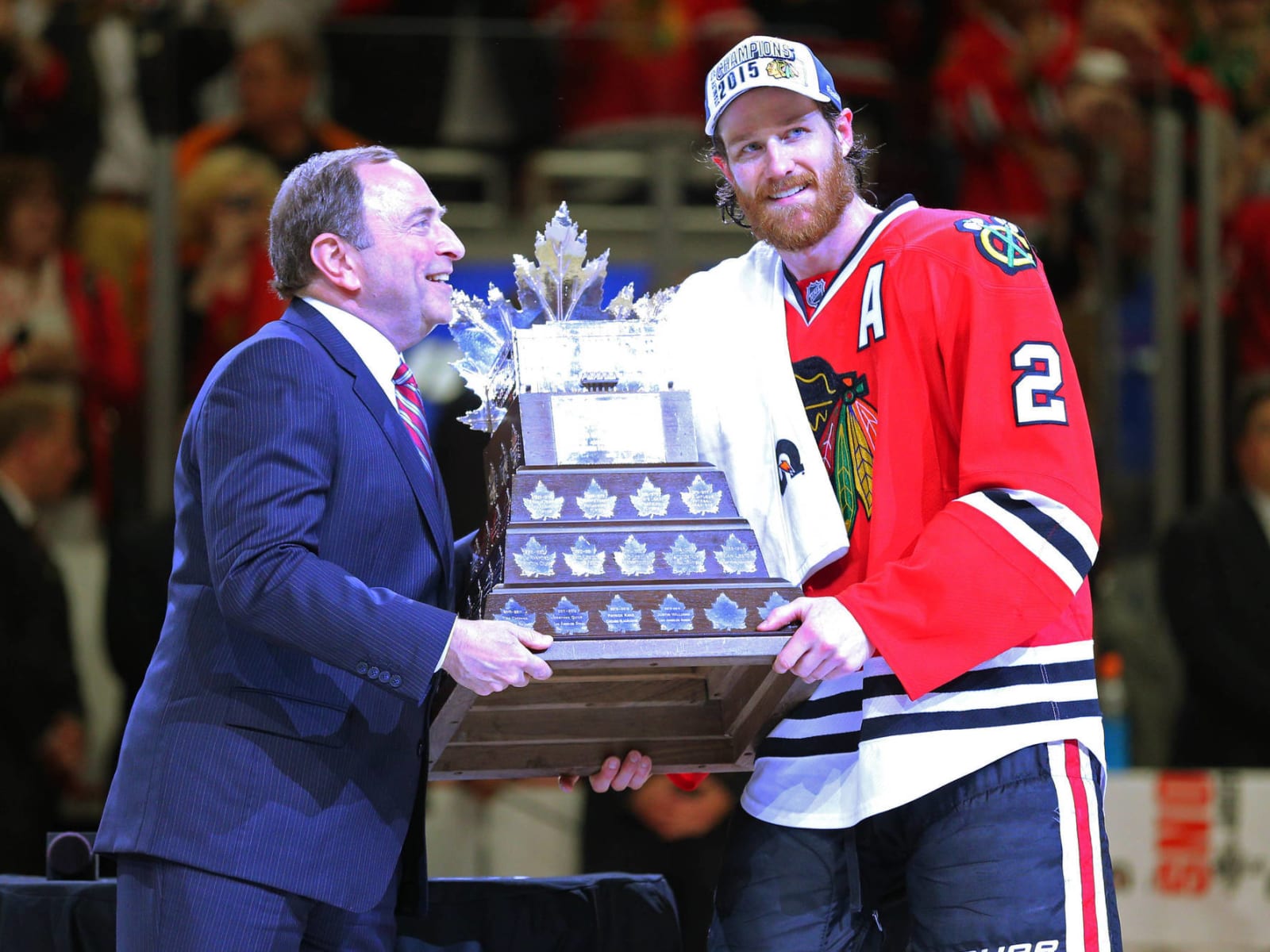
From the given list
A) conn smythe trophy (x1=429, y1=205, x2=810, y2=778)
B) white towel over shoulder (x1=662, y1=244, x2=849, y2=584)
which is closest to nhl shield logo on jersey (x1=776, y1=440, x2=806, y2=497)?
white towel over shoulder (x1=662, y1=244, x2=849, y2=584)

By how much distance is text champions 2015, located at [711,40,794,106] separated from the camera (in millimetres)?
2605

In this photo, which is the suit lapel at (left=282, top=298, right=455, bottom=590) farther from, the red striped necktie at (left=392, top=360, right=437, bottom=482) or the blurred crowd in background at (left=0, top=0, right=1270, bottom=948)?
the blurred crowd in background at (left=0, top=0, right=1270, bottom=948)

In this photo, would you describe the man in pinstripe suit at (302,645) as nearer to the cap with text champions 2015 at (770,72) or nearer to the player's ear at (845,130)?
the cap with text champions 2015 at (770,72)

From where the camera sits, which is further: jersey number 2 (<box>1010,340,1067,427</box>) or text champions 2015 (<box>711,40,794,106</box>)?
text champions 2015 (<box>711,40,794,106</box>)

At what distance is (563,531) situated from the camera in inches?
89.0

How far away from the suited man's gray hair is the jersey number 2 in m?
1.02

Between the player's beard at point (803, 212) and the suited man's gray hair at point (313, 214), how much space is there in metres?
0.63

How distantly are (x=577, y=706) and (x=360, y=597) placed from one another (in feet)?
1.96

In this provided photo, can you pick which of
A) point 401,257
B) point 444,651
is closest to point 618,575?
point 444,651

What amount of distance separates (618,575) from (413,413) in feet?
1.73

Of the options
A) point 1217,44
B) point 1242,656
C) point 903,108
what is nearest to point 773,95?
point 903,108

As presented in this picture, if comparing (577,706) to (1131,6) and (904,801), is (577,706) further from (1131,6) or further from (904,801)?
(1131,6)

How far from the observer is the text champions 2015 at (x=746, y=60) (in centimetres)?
261

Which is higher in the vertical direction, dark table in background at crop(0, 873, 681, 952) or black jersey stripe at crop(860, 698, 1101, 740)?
black jersey stripe at crop(860, 698, 1101, 740)
